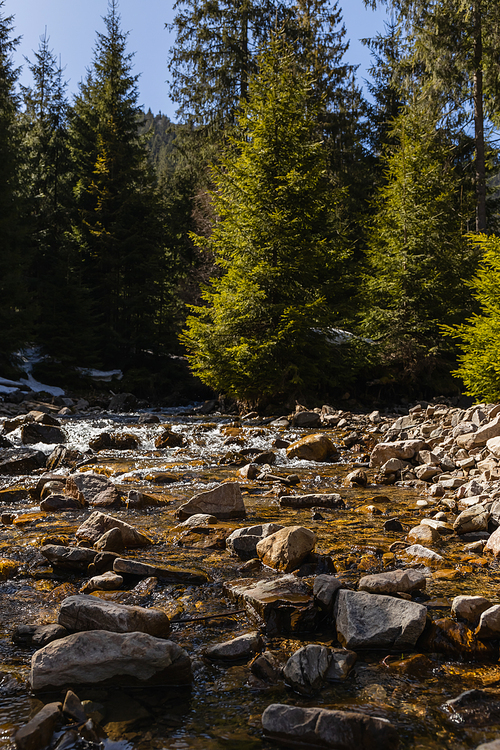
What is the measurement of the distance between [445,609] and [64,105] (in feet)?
112

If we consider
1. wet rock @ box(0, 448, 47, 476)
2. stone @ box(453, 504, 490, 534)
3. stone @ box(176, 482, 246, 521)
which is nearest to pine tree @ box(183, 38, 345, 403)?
wet rock @ box(0, 448, 47, 476)

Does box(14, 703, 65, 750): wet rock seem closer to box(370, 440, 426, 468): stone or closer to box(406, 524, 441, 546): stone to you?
box(406, 524, 441, 546): stone

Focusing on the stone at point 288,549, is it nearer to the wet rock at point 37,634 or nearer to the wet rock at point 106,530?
the wet rock at point 106,530

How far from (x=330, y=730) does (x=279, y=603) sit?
104cm

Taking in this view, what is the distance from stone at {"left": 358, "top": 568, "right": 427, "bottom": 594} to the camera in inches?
123

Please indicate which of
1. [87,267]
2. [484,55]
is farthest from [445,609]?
[87,267]

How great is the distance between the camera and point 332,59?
24812 millimetres

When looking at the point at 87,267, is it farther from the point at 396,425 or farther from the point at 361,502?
the point at 361,502

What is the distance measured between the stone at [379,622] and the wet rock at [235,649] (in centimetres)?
49

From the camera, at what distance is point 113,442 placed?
9875 mm

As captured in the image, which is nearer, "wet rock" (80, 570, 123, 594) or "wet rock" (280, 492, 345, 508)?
"wet rock" (80, 570, 123, 594)

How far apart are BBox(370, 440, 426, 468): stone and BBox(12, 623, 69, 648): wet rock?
20.0ft

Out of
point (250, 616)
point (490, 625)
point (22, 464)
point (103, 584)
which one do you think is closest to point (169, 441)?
point (22, 464)

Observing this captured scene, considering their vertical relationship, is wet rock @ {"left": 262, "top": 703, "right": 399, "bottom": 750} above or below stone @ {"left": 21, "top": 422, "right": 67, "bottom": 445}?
below
